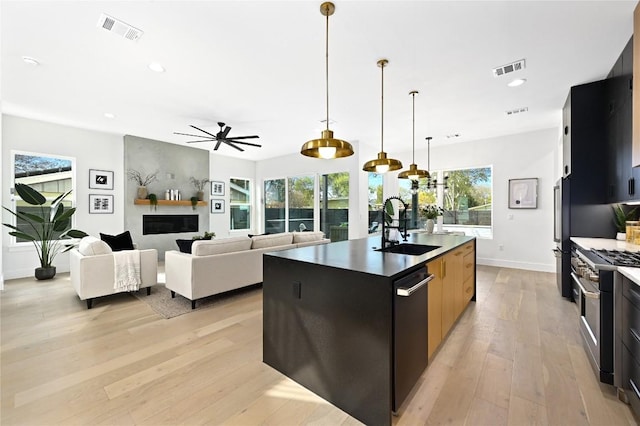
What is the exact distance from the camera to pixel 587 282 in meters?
2.22

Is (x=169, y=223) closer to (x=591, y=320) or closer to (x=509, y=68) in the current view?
(x=509, y=68)

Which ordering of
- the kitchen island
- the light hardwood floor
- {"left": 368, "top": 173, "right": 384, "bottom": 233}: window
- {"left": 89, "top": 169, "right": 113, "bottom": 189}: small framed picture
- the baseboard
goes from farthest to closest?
{"left": 368, "top": 173, "right": 384, "bottom": 233}: window, {"left": 89, "top": 169, "right": 113, "bottom": 189}: small framed picture, the baseboard, the light hardwood floor, the kitchen island

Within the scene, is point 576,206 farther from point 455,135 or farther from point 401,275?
point 401,275

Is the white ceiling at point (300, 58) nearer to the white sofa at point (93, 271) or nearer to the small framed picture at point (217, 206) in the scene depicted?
the white sofa at point (93, 271)

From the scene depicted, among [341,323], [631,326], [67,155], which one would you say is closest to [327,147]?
[341,323]

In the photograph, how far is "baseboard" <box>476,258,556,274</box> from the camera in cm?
543

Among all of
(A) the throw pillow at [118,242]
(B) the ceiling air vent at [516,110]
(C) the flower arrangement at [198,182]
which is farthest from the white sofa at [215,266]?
(B) the ceiling air vent at [516,110]

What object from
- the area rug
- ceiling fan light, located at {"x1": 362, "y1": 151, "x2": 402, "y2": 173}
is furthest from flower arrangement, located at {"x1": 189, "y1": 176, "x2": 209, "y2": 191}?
ceiling fan light, located at {"x1": 362, "y1": 151, "x2": 402, "y2": 173}

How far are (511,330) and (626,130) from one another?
229cm

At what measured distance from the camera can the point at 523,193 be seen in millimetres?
5684

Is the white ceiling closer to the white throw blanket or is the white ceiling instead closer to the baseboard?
the white throw blanket

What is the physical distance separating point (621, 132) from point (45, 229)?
858cm

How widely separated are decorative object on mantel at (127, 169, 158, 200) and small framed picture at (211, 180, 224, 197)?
→ 1674mm

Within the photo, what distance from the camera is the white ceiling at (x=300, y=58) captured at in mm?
2279
